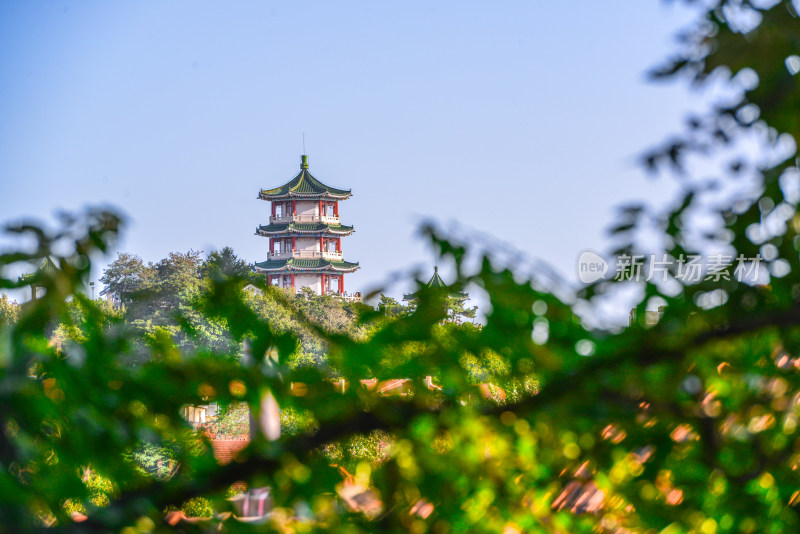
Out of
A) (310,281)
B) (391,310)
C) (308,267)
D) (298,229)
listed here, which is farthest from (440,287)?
(310,281)

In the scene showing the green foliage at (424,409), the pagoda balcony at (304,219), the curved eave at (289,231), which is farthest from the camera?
the pagoda balcony at (304,219)

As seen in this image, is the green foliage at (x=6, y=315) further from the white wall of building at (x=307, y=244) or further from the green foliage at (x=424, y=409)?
the white wall of building at (x=307, y=244)

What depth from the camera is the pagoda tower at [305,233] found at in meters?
22.5

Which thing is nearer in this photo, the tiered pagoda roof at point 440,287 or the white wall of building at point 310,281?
the tiered pagoda roof at point 440,287

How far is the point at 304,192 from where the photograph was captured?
22.6 m

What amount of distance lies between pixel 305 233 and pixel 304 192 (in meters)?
1.33

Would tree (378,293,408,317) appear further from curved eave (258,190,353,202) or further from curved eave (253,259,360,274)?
curved eave (258,190,353,202)

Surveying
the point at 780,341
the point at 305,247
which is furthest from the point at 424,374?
the point at 305,247

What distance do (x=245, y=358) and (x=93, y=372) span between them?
3.1 inches

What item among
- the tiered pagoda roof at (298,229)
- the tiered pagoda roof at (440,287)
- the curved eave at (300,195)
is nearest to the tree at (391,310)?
the tiered pagoda roof at (440,287)

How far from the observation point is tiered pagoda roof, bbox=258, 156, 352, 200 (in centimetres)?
2244

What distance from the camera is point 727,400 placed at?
45 centimetres

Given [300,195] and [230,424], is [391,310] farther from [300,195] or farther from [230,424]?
[300,195]

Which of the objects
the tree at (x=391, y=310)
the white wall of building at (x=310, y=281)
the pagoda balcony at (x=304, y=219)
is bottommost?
the tree at (x=391, y=310)
